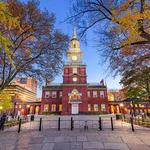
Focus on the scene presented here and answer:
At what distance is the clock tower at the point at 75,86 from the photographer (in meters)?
42.8

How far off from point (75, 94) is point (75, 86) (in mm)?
2627

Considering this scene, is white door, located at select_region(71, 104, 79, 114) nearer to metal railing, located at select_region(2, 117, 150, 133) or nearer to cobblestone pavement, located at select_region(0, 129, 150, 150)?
metal railing, located at select_region(2, 117, 150, 133)

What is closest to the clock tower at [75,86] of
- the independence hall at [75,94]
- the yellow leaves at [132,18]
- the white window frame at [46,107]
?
the independence hall at [75,94]

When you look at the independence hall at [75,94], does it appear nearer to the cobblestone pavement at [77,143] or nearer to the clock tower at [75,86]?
the clock tower at [75,86]

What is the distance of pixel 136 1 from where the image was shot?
6301 millimetres

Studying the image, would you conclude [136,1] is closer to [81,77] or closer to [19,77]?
[19,77]

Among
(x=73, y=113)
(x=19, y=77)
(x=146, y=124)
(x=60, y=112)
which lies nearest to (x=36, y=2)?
(x=19, y=77)

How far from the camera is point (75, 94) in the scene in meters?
44.2

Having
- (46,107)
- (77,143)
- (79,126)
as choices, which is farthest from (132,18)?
(46,107)

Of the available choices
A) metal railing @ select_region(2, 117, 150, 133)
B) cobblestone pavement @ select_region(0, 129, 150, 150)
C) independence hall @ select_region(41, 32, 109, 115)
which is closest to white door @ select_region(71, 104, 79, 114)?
independence hall @ select_region(41, 32, 109, 115)

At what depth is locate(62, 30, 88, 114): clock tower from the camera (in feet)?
140

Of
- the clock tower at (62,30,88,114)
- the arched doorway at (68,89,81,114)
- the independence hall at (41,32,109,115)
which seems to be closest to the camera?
the arched doorway at (68,89,81,114)

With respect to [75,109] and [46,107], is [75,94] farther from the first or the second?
[46,107]

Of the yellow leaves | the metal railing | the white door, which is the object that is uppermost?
the yellow leaves
